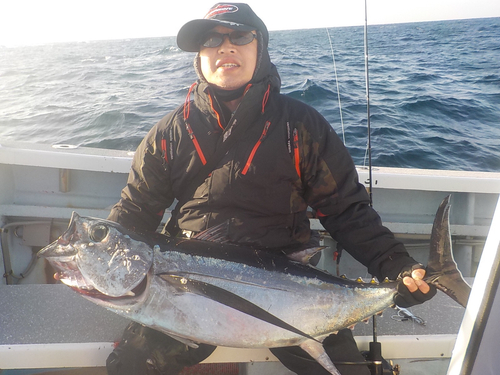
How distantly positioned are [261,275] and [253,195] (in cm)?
48

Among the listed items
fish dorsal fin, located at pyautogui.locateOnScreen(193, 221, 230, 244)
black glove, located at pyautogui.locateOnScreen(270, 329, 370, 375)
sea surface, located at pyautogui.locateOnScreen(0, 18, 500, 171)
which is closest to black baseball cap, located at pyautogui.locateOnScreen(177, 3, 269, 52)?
fish dorsal fin, located at pyautogui.locateOnScreen(193, 221, 230, 244)

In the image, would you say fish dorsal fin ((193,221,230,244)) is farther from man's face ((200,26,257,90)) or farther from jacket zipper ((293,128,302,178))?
man's face ((200,26,257,90))

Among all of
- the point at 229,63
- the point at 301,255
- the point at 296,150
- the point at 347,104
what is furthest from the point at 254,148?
the point at 347,104

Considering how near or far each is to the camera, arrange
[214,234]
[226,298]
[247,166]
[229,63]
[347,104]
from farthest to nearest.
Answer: [347,104]
[229,63]
[247,166]
[214,234]
[226,298]

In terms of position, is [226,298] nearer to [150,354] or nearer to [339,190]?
[150,354]

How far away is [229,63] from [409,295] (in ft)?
5.20

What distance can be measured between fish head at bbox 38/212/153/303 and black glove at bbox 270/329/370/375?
0.83 metres

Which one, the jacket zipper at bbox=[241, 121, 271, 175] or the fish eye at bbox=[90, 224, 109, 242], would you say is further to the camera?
the jacket zipper at bbox=[241, 121, 271, 175]

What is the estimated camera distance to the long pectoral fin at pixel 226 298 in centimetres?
181

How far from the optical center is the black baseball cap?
2303mm

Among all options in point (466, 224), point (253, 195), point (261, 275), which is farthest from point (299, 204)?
point (466, 224)

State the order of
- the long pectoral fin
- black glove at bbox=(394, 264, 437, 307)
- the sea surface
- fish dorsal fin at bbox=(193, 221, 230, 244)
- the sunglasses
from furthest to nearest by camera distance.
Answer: the sea surface → the sunglasses → fish dorsal fin at bbox=(193, 221, 230, 244) → black glove at bbox=(394, 264, 437, 307) → the long pectoral fin

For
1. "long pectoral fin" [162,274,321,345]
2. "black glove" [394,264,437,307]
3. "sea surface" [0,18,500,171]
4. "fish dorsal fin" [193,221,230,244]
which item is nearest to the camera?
"long pectoral fin" [162,274,321,345]

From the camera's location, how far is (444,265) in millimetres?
1909
